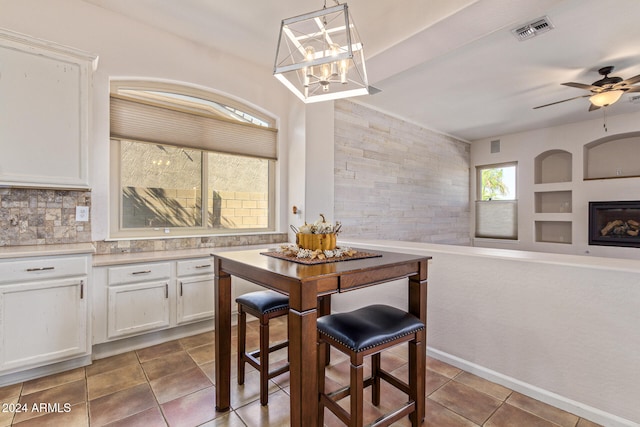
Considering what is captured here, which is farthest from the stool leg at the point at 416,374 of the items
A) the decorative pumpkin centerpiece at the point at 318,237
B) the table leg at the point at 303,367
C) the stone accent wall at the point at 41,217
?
the stone accent wall at the point at 41,217

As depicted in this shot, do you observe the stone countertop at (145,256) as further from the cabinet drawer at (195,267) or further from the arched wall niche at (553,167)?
the arched wall niche at (553,167)

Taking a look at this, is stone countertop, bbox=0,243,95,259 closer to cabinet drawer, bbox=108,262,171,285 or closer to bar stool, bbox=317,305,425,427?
cabinet drawer, bbox=108,262,171,285

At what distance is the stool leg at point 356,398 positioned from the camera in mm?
1346

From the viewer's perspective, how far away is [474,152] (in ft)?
22.2

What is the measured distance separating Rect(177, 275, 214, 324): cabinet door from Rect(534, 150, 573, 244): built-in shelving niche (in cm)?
628

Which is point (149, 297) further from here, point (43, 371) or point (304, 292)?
point (304, 292)

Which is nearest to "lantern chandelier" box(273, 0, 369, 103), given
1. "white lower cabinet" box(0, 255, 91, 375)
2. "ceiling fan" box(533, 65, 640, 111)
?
"white lower cabinet" box(0, 255, 91, 375)

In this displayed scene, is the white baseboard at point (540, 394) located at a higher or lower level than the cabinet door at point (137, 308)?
lower

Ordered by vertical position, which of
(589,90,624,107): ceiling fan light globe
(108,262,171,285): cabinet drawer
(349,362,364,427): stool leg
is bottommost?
(349,362,364,427): stool leg

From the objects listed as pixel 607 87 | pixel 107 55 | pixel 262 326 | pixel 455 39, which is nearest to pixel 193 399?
pixel 262 326

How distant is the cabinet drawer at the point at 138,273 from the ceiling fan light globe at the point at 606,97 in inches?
207

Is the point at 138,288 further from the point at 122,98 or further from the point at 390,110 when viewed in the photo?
the point at 390,110

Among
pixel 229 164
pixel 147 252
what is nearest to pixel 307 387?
pixel 147 252

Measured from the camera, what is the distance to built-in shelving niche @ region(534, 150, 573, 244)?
565 cm
